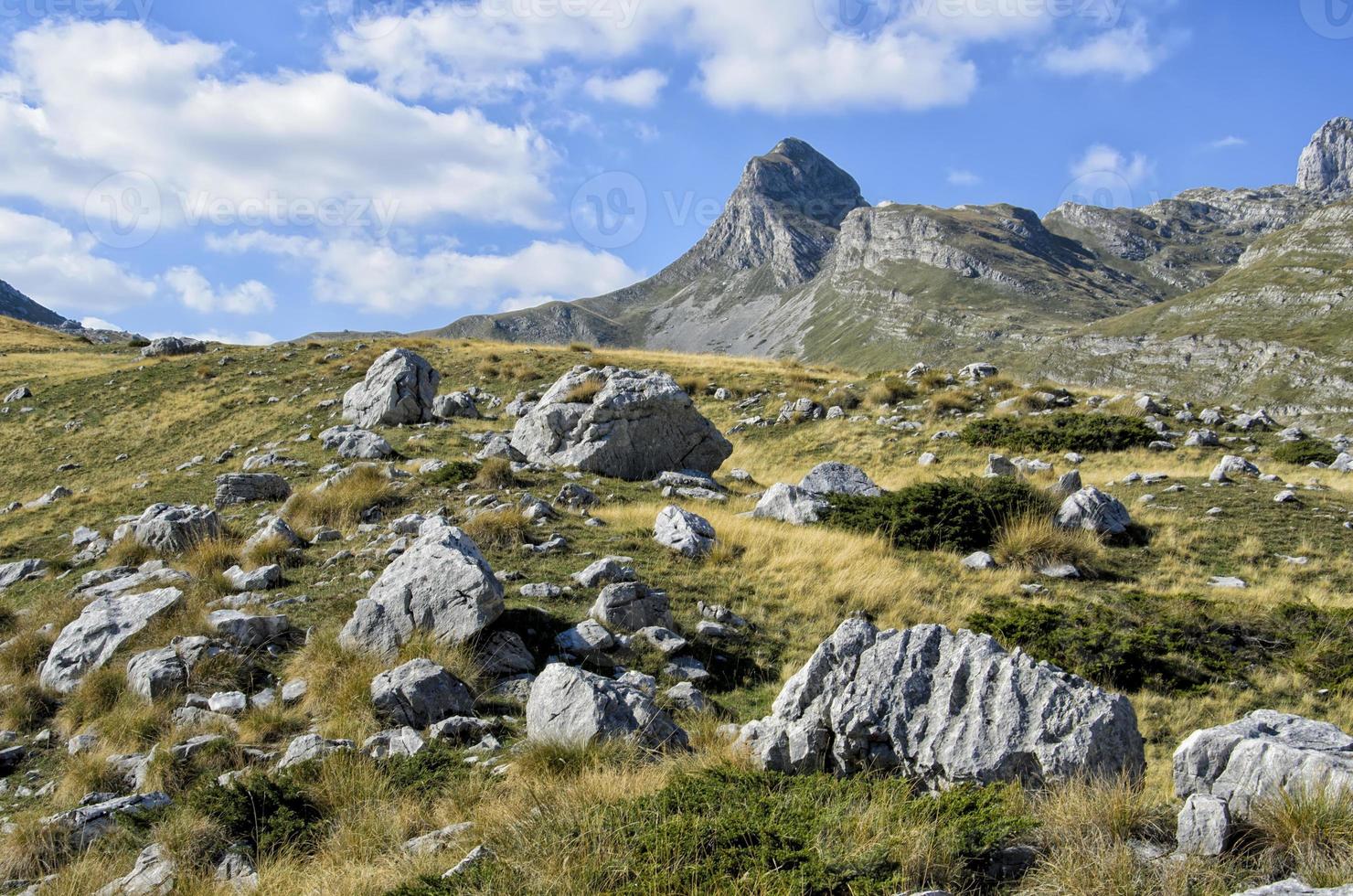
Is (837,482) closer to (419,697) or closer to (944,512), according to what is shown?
(944,512)

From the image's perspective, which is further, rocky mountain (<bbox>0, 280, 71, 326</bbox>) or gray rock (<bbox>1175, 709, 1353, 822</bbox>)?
rocky mountain (<bbox>0, 280, 71, 326</bbox>)

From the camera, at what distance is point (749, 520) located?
45.3 feet

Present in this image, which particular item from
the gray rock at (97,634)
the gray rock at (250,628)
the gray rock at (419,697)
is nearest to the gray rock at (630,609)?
the gray rock at (419,697)

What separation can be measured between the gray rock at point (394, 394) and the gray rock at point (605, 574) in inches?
632

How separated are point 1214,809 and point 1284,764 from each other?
0.76 metres

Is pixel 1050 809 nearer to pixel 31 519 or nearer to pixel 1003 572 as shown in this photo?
pixel 1003 572

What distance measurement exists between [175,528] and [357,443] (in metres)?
7.58

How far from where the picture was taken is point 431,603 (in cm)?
839

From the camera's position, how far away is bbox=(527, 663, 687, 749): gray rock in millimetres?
6156

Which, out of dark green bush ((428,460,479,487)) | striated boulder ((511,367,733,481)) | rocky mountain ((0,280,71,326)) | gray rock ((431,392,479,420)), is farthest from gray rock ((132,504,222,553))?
rocky mountain ((0,280,71,326))

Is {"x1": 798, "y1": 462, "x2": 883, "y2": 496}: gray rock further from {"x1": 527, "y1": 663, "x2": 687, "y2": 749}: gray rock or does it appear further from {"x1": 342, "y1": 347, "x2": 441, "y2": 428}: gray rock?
{"x1": 342, "y1": 347, "x2": 441, "y2": 428}: gray rock

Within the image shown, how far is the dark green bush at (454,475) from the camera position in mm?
15500

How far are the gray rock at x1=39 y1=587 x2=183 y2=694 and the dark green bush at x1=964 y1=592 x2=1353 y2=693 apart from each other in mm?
10187

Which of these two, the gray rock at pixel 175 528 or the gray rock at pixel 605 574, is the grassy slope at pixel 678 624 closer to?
the gray rock at pixel 605 574
